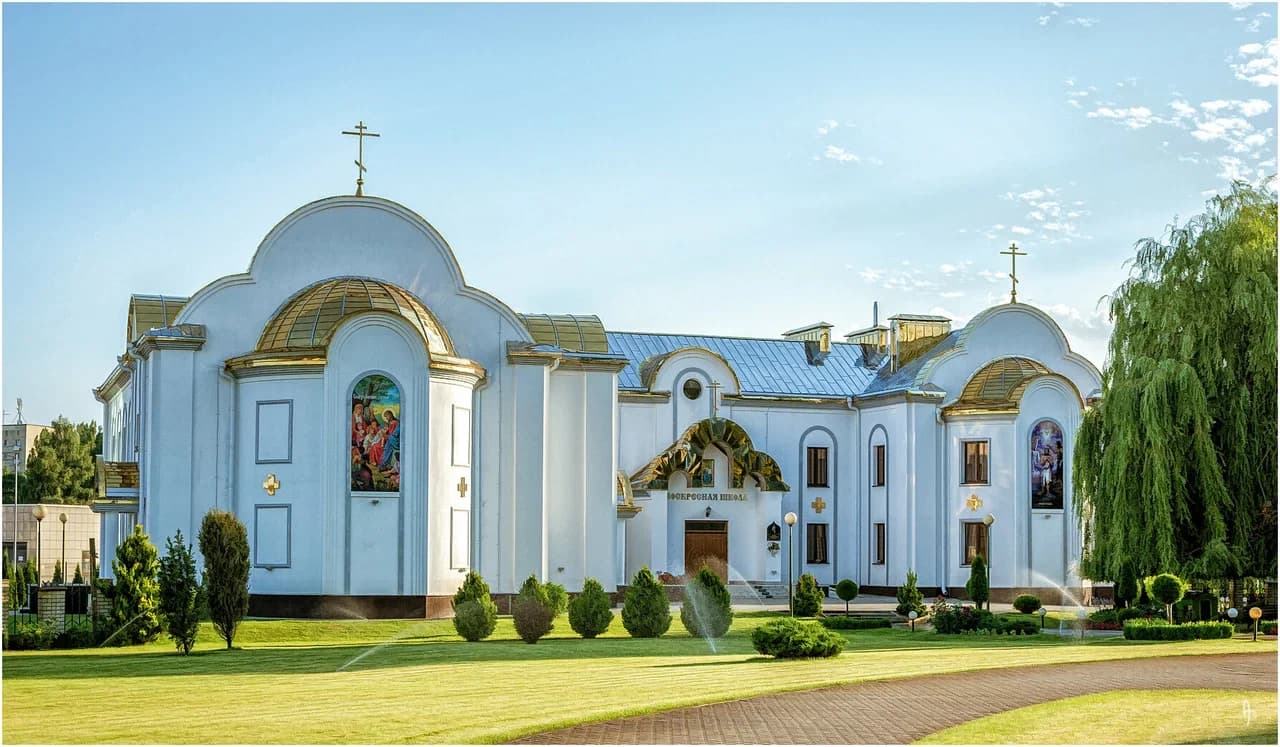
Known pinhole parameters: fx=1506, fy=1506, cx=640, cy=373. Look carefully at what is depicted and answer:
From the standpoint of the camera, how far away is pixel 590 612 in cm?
2811

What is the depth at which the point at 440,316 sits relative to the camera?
3350 centimetres

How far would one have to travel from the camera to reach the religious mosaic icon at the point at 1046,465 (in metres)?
43.2

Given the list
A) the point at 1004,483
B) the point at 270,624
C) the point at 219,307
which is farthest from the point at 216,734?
the point at 1004,483

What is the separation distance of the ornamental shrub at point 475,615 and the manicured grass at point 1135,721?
12.5 meters

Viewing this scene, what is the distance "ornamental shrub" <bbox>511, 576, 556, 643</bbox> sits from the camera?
1062 inches

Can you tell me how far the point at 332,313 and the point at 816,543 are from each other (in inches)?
809

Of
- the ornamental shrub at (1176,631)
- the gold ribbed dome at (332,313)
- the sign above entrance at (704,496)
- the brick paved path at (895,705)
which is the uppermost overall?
the gold ribbed dome at (332,313)

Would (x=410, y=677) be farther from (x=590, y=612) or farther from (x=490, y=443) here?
(x=490, y=443)

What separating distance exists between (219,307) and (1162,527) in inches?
782

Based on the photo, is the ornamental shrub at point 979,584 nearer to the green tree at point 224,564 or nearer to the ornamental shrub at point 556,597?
the ornamental shrub at point 556,597

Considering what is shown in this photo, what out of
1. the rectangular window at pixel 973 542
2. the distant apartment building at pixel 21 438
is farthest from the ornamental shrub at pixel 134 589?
the distant apartment building at pixel 21 438

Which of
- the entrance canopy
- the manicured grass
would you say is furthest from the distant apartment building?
the manicured grass

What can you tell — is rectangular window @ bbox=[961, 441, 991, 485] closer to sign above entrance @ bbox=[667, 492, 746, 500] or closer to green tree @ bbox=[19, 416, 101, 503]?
sign above entrance @ bbox=[667, 492, 746, 500]

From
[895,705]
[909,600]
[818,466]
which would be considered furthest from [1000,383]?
[895,705]
